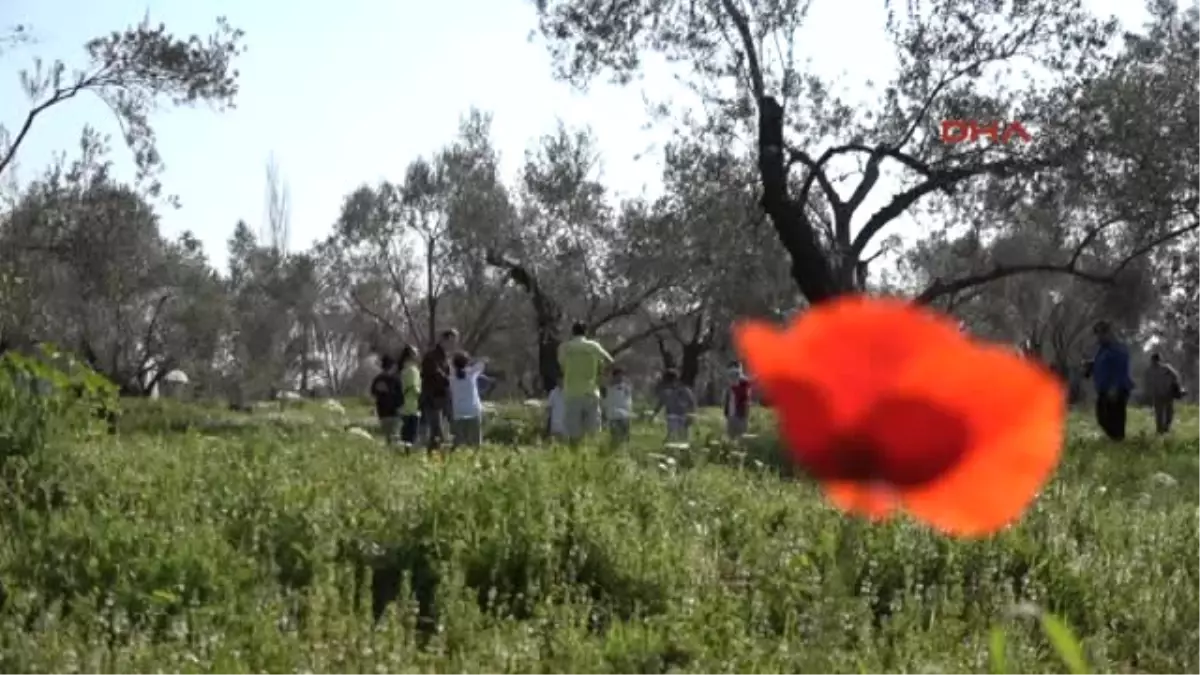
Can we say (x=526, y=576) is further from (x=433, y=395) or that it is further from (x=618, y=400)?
(x=618, y=400)

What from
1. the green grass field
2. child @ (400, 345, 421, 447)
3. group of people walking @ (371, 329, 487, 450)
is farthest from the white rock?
child @ (400, 345, 421, 447)

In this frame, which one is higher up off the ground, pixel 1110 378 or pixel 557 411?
pixel 1110 378

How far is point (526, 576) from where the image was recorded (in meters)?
5.08

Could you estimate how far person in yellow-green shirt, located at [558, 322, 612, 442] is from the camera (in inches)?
504

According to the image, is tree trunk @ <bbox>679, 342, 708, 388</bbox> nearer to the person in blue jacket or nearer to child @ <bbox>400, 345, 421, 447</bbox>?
the person in blue jacket

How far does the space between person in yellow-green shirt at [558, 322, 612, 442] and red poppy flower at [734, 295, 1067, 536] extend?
12.2 meters

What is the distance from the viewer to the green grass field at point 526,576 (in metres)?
4.04

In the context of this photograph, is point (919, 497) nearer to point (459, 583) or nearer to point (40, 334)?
point (459, 583)

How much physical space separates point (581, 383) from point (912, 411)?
12421 millimetres

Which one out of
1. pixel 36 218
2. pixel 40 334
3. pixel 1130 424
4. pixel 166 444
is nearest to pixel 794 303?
pixel 1130 424

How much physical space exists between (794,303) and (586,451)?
2863 cm

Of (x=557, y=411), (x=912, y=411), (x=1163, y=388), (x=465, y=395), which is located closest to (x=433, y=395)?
(x=465, y=395)

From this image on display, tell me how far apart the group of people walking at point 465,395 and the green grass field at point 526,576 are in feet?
18.6

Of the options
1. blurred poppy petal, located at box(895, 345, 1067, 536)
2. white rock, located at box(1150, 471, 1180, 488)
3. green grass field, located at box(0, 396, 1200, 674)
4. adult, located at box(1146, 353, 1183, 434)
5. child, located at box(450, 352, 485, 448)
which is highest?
adult, located at box(1146, 353, 1183, 434)
